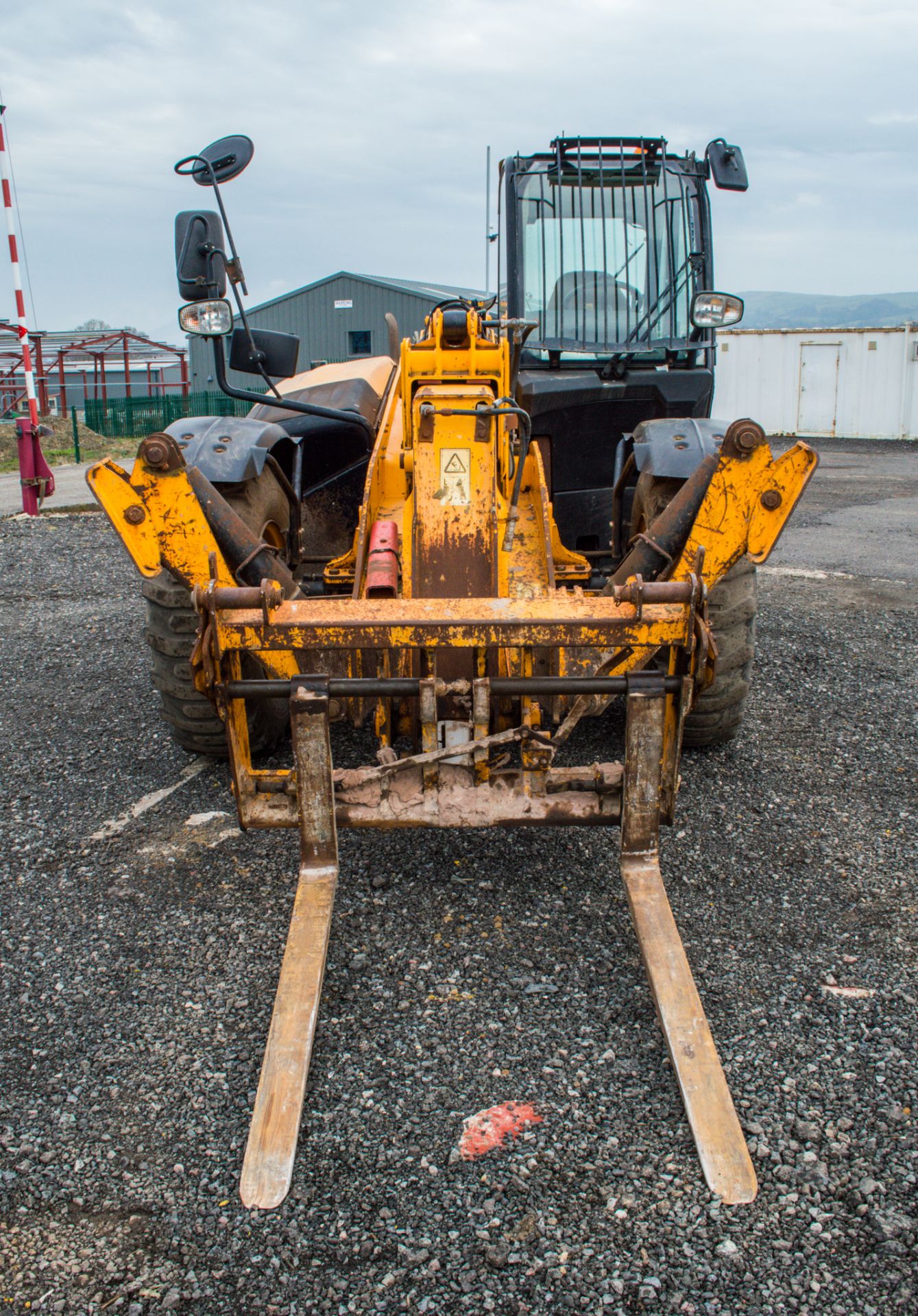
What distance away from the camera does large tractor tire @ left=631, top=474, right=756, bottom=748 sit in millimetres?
4105

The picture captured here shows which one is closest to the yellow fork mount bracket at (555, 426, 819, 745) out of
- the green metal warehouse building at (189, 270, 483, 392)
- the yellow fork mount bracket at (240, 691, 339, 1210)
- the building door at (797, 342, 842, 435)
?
the yellow fork mount bracket at (240, 691, 339, 1210)

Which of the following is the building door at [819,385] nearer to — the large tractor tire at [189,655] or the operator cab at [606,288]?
the operator cab at [606,288]

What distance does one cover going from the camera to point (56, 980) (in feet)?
9.85

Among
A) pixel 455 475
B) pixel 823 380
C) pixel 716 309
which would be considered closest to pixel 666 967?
pixel 455 475

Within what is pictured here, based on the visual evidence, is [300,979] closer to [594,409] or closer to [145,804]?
[145,804]

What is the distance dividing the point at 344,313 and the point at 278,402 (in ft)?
95.1

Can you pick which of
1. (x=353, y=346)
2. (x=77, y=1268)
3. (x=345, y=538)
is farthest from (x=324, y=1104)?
(x=353, y=346)

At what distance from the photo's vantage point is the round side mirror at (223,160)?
3475 mm

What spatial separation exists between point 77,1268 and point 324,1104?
63 cm

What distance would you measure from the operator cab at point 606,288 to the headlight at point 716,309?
0.52m

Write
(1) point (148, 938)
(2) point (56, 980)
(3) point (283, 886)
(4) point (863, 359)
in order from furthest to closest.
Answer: (4) point (863, 359)
(3) point (283, 886)
(1) point (148, 938)
(2) point (56, 980)

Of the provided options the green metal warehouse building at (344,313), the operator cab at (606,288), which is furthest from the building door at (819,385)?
the operator cab at (606,288)

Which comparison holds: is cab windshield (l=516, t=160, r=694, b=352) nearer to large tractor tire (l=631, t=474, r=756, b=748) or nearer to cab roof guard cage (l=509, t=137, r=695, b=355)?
cab roof guard cage (l=509, t=137, r=695, b=355)

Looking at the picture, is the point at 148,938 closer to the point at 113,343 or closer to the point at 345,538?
the point at 345,538
